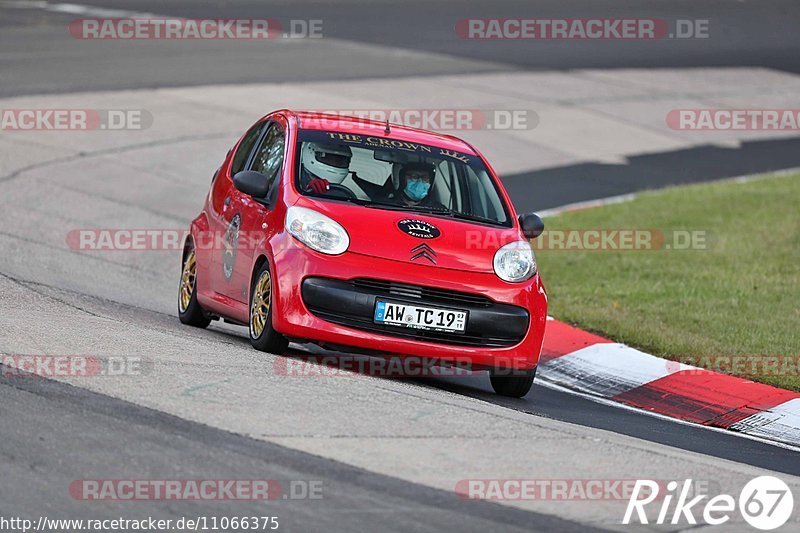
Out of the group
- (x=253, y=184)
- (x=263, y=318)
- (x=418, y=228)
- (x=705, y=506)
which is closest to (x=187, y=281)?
(x=253, y=184)

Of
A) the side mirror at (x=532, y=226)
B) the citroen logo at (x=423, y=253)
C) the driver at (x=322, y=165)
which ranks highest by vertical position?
the driver at (x=322, y=165)

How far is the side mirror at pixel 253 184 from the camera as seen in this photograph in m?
9.50

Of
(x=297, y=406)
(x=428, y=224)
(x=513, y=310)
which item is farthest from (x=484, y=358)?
(x=297, y=406)

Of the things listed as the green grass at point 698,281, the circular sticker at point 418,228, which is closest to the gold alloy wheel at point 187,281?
the circular sticker at point 418,228

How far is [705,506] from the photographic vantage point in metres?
6.45

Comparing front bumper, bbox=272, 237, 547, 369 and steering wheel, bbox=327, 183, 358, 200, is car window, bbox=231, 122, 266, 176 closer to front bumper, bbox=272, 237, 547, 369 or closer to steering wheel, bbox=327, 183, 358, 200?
steering wheel, bbox=327, 183, 358, 200

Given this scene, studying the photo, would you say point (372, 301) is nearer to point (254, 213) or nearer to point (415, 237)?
point (415, 237)

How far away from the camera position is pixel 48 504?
5793 millimetres

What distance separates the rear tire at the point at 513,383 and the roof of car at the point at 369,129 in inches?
70.2

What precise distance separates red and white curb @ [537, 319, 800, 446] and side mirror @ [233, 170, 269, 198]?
263 cm

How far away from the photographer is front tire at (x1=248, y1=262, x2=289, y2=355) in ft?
29.5

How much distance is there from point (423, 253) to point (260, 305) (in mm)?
1134

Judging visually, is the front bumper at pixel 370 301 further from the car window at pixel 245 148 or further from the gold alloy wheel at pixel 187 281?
the gold alloy wheel at pixel 187 281

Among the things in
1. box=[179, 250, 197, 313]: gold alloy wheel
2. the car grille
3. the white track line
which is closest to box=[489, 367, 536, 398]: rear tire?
the car grille
